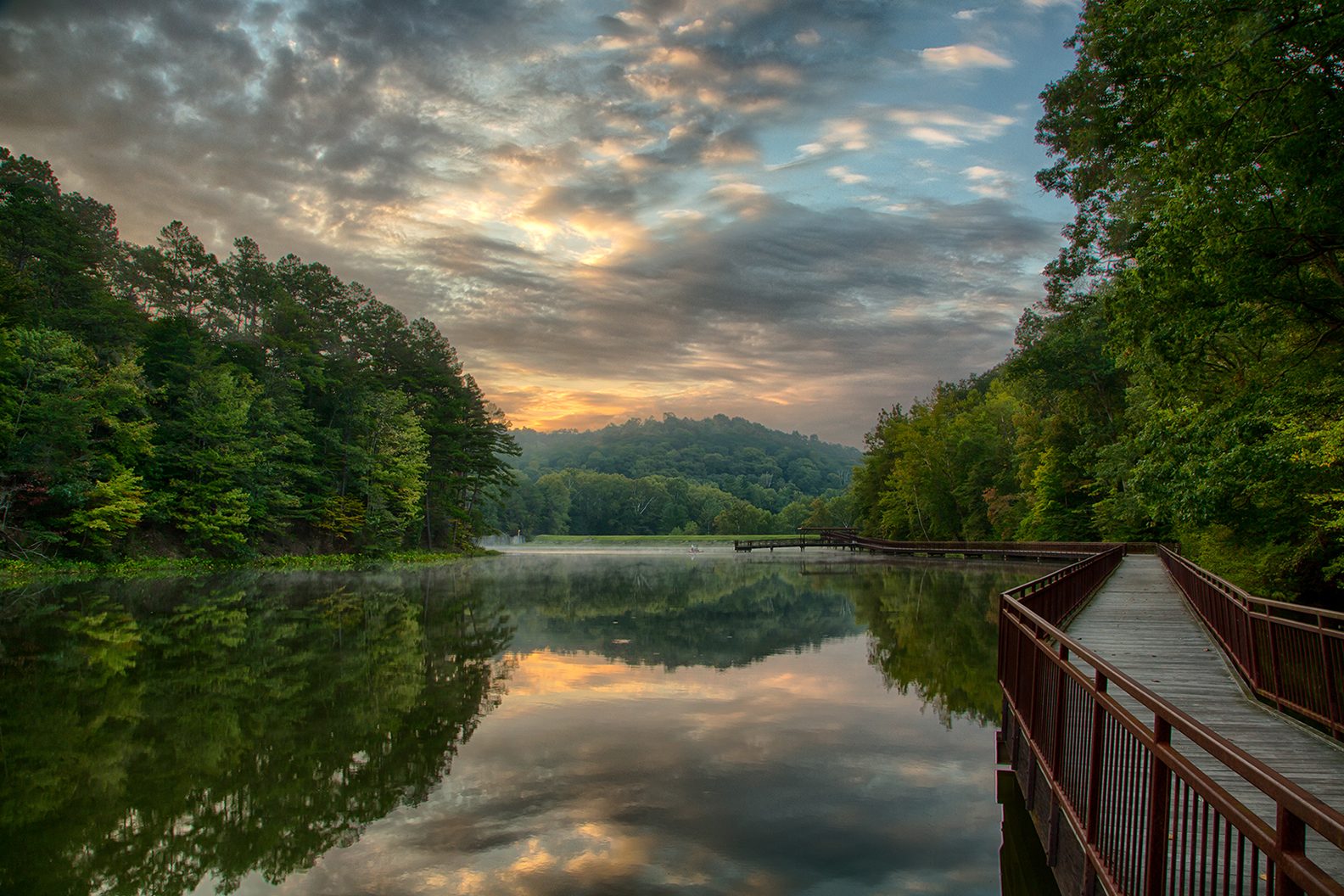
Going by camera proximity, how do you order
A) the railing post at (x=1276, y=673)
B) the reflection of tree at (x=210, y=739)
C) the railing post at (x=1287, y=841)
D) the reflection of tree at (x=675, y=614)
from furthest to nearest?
the reflection of tree at (x=675, y=614), the railing post at (x=1276, y=673), the reflection of tree at (x=210, y=739), the railing post at (x=1287, y=841)

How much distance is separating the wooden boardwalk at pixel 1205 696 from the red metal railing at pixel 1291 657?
0.18 meters

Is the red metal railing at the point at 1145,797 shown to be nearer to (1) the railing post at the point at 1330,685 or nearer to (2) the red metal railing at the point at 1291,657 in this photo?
(1) the railing post at the point at 1330,685

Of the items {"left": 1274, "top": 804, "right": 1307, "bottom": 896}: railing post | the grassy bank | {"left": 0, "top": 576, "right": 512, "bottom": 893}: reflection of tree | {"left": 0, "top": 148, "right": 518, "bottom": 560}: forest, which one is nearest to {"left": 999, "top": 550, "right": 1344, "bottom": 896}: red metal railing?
{"left": 1274, "top": 804, "right": 1307, "bottom": 896}: railing post

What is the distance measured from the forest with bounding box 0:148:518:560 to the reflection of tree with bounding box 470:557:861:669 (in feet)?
47.0

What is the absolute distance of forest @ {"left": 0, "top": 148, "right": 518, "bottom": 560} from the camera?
94.4 feet

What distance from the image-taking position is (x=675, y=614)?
20234 mm

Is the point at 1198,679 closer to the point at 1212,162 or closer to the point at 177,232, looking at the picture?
the point at 1212,162

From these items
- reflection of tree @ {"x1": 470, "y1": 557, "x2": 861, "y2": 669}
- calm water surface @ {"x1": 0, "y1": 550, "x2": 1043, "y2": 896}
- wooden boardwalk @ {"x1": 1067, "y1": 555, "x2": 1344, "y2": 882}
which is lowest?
reflection of tree @ {"x1": 470, "y1": 557, "x2": 861, "y2": 669}

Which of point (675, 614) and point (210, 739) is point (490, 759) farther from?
point (675, 614)

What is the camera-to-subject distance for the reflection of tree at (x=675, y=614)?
14.7 m

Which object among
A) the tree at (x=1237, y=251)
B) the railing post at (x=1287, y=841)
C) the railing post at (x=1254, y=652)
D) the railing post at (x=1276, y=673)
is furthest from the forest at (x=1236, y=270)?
the railing post at (x=1287, y=841)

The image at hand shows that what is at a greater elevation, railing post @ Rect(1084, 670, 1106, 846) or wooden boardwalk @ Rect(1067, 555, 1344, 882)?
railing post @ Rect(1084, 670, 1106, 846)

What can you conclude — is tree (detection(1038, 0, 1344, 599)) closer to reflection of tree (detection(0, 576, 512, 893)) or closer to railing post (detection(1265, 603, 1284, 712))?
railing post (detection(1265, 603, 1284, 712))

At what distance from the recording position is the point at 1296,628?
699 cm
